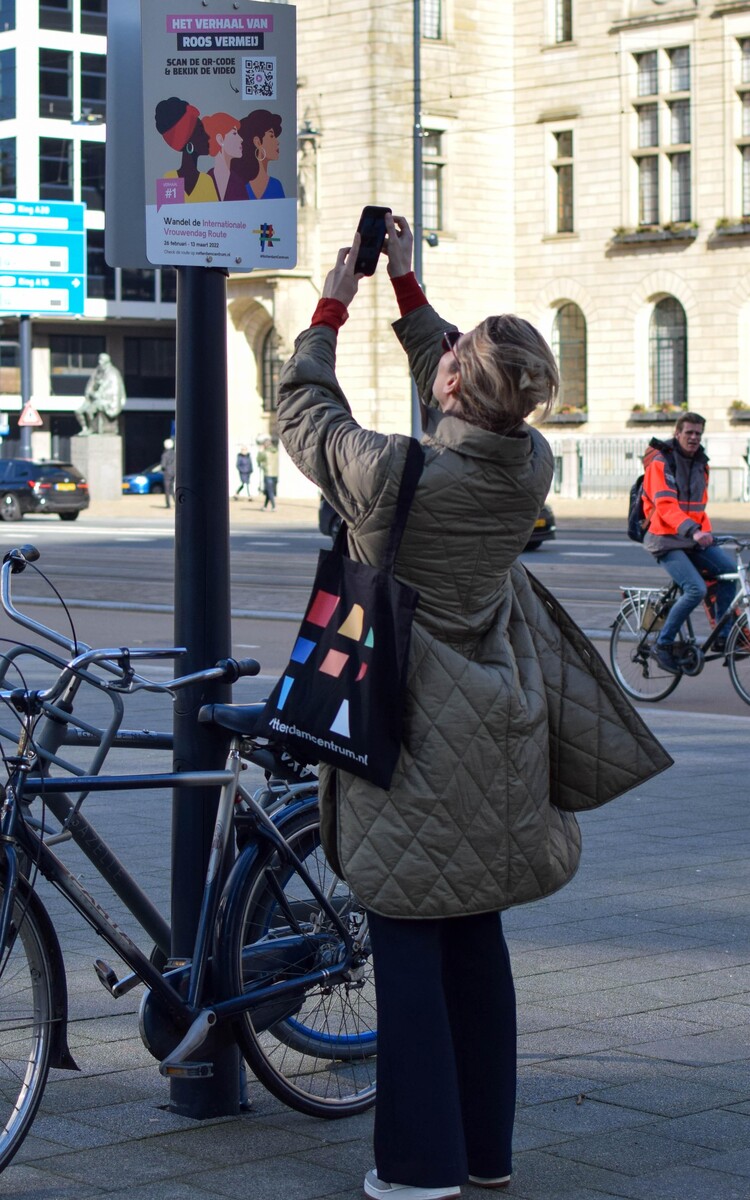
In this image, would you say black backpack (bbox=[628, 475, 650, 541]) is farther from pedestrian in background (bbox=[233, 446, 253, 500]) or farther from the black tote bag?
pedestrian in background (bbox=[233, 446, 253, 500])

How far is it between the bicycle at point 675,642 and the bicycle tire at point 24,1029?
8321 millimetres

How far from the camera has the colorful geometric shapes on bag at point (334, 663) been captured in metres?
3.63

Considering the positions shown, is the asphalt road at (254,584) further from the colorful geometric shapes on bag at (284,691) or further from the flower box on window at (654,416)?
the flower box on window at (654,416)

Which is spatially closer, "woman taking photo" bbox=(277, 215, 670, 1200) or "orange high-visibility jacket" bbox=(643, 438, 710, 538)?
"woman taking photo" bbox=(277, 215, 670, 1200)

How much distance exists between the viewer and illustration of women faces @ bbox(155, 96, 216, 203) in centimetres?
424

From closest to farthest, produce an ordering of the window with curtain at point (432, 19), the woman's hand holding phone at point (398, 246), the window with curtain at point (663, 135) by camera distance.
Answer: the woman's hand holding phone at point (398, 246), the window with curtain at point (663, 135), the window with curtain at point (432, 19)

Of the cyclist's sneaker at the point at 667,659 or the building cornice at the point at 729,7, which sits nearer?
the cyclist's sneaker at the point at 667,659

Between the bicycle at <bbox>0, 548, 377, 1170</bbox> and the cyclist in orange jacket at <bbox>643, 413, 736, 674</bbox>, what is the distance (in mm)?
7773

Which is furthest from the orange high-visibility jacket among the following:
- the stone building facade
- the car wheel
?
the stone building facade

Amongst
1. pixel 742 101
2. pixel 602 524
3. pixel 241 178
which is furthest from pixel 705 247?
pixel 241 178

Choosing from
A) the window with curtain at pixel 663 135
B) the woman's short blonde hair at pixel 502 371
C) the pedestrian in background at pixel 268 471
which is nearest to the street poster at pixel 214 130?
the woman's short blonde hair at pixel 502 371

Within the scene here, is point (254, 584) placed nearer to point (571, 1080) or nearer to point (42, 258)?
→ point (571, 1080)

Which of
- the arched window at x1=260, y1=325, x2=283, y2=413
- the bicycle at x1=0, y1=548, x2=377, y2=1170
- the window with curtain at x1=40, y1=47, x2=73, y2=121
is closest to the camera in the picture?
the bicycle at x1=0, y1=548, x2=377, y2=1170

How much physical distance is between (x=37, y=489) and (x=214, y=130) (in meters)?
36.9
